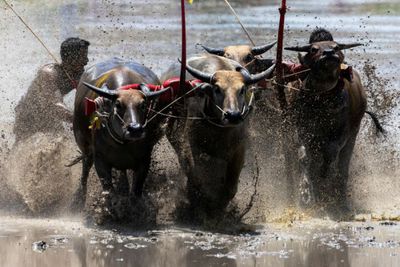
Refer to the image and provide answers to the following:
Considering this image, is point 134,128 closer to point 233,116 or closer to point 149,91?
point 149,91

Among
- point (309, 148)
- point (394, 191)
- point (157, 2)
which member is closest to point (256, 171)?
point (309, 148)

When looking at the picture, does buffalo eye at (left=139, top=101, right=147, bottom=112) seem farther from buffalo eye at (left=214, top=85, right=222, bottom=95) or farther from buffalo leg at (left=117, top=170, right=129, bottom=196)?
buffalo leg at (left=117, top=170, right=129, bottom=196)

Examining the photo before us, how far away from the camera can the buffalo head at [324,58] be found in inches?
572

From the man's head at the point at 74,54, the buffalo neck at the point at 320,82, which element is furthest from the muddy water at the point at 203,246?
the man's head at the point at 74,54

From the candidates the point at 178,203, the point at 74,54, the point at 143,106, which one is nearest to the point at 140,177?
the point at 178,203

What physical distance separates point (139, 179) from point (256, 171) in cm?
190

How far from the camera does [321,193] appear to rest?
15.0 metres

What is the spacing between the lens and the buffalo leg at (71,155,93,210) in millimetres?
15156

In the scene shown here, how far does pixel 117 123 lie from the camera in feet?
44.6

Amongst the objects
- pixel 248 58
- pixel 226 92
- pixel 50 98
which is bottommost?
pixel 226 92

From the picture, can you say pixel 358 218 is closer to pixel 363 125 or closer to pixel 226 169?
pixel 226 169

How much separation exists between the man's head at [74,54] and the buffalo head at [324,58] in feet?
10.2

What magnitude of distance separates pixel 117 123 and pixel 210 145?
3.60ft

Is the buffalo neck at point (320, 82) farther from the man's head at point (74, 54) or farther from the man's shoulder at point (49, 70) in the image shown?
the man's shoulder at point (49, 70)
